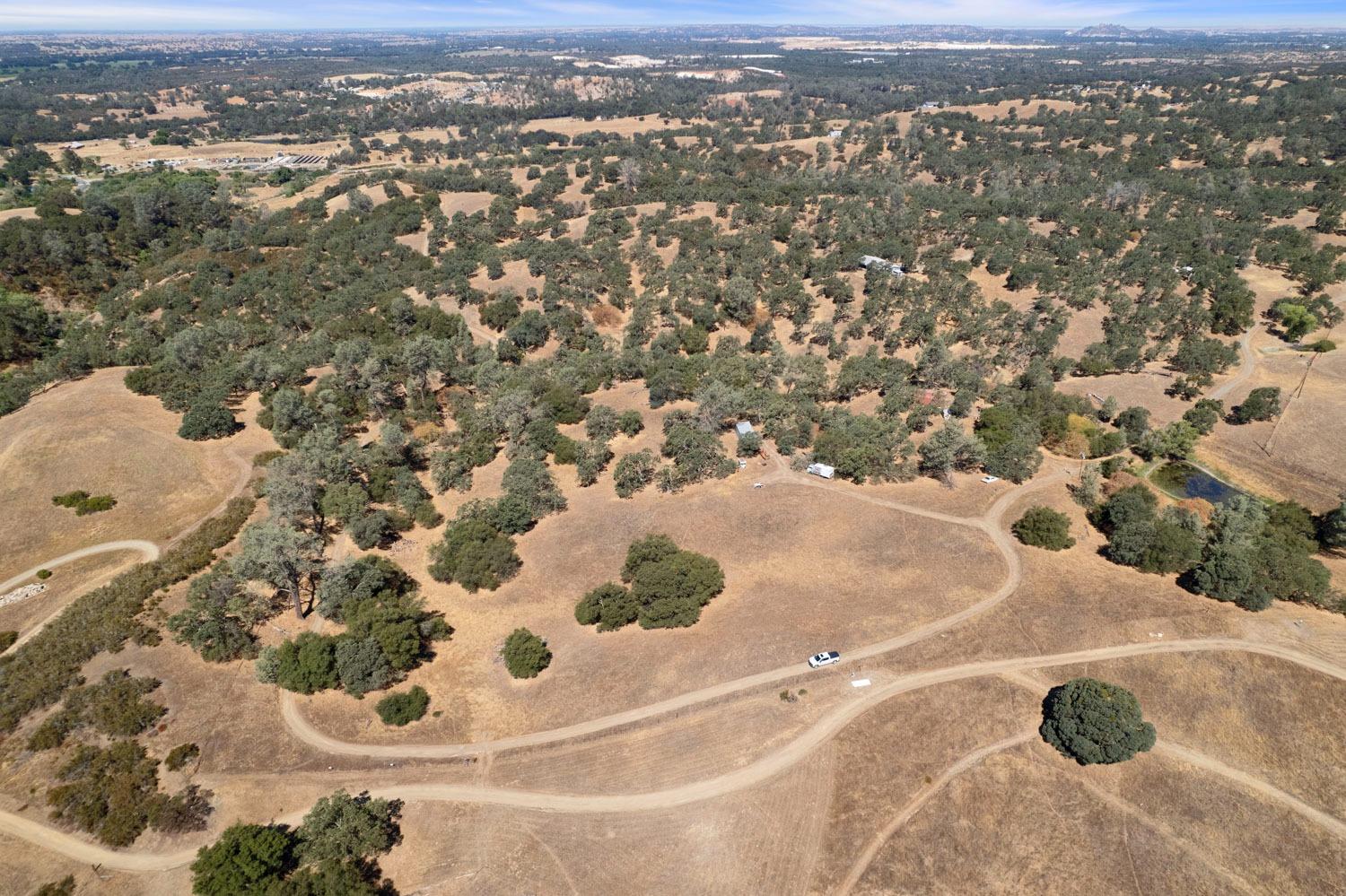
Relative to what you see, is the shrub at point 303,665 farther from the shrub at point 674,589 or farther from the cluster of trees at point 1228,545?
the cluster of trees at point 1228,545

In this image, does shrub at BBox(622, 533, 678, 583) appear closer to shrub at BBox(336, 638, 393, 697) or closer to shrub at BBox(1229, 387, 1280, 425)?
shrub at BBox(336, 638, 393, 697)

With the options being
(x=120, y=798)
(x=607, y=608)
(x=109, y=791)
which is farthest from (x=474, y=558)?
(x=109, y=791)

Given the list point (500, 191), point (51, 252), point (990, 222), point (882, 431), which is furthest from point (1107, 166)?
point (51, 252)

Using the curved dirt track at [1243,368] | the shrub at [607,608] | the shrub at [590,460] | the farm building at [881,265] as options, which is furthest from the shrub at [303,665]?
the curved dirt track at [1243,368]

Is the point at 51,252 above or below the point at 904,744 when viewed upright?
above

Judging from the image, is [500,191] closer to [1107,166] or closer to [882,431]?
[882,431]
